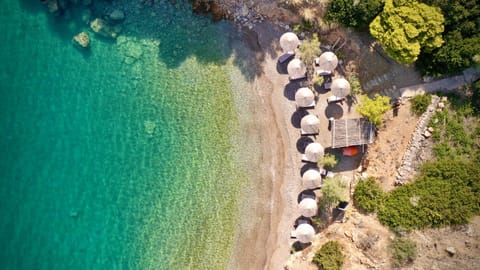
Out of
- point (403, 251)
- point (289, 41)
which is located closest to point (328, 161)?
point (403, 251)

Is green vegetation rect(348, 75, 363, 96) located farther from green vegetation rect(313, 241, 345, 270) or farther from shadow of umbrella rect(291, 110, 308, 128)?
green vegetation rect(313, 241, 345, 270)

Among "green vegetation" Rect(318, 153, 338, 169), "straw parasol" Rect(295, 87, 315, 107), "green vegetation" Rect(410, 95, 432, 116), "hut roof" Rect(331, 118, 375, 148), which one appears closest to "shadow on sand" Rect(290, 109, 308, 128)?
"straw parasol" Rect(295, 87, 315, 107)

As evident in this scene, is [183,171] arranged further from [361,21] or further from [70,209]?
[361,21]

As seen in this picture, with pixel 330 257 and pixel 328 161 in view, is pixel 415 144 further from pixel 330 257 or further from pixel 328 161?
pixel 330 257

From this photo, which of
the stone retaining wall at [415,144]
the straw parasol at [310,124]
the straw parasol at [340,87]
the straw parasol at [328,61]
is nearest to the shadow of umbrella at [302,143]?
the straw parasol at [310,124]

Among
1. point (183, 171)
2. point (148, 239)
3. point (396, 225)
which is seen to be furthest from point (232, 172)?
point (396, 225)
